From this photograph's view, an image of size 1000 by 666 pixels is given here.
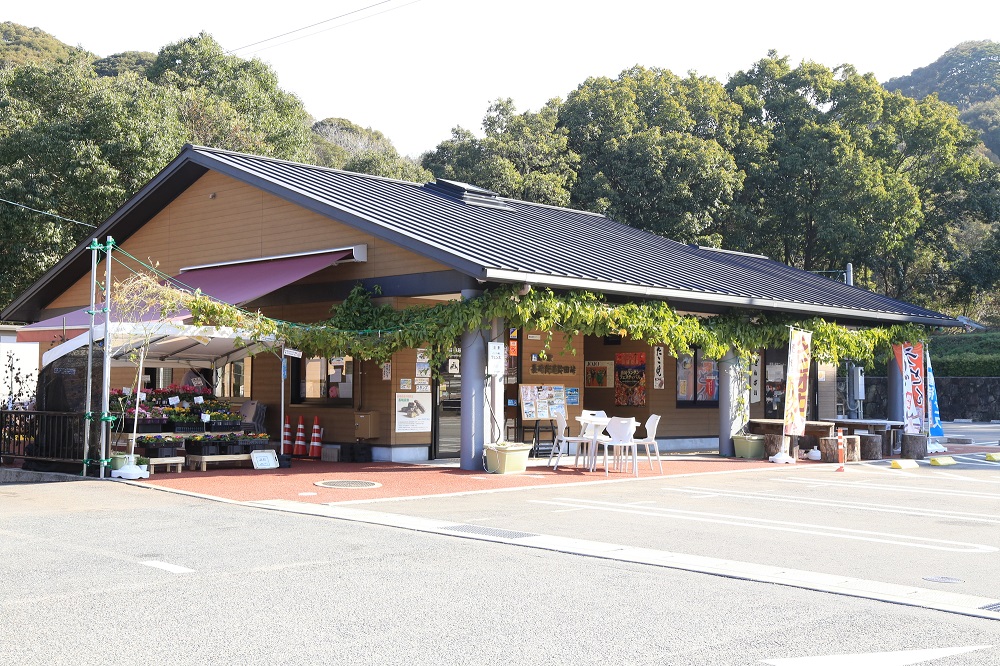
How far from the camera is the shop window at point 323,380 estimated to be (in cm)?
1945

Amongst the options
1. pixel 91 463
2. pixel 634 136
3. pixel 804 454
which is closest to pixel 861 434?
pixel 804 454

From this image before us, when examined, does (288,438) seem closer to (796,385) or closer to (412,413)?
(412,413)

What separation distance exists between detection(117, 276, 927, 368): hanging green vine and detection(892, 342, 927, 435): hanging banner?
472 centimetres

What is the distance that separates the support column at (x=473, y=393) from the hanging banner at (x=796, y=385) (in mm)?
6183

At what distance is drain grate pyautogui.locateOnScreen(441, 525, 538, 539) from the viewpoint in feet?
33.5

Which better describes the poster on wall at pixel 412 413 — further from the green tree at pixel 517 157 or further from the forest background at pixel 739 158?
the green tree at pixel 517 157

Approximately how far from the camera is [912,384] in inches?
907

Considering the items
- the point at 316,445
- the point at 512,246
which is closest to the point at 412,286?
the point at 512,246

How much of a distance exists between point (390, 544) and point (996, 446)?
20.5 metres

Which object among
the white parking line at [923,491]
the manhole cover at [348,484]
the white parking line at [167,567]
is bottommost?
the white parking line at [167,567]

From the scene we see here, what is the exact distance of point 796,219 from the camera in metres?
42.1

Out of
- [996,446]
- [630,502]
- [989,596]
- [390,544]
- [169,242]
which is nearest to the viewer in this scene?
[989,596]

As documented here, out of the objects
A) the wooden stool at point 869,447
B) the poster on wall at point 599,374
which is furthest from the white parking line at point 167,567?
the wooden stool at point 869,447

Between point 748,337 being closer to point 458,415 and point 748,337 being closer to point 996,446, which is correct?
point 458,415
